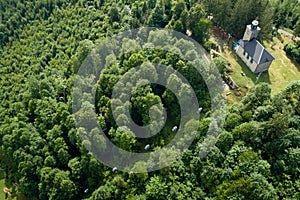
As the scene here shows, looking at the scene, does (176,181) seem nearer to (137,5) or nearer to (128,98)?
(128,98)

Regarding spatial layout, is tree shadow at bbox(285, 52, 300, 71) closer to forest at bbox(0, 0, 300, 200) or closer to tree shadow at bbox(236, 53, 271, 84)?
forest at bbox(0, 0, 300, 200)

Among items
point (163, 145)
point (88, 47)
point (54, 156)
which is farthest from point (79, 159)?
point (88, 47)

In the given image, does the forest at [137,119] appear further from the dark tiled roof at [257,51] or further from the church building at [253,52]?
the dark tiled roof at [257,51]

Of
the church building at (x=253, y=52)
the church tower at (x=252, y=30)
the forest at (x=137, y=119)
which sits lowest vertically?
the forest at (x=137, y=119)

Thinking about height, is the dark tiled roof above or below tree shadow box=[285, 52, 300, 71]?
above

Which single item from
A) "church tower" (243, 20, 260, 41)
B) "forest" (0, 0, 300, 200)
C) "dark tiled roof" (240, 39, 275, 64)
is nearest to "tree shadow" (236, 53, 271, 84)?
"dark tiled roof" (240, 39, 275, 64)

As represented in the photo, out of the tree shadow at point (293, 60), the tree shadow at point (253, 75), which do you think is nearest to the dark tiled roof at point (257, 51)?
the tree shadow at point (253, 75)
